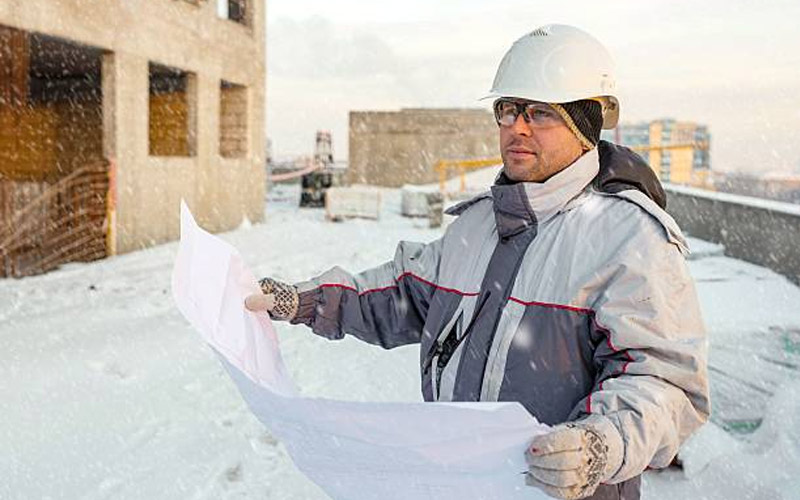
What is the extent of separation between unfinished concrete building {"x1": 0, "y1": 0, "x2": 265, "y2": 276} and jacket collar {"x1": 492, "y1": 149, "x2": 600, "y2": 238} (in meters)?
10.7

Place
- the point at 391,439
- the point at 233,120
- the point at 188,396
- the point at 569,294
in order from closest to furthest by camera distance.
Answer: the point at 391,439 < the point at 569,294 < the point at 188,396 < the point at 233,120

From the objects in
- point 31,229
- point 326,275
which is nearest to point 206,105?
point 31,229

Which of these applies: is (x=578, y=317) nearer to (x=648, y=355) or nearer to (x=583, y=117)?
(x=648, y=355)

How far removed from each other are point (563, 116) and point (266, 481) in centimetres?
286

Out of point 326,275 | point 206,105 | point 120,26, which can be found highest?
point 120,26

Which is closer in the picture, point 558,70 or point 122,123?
point 558,70

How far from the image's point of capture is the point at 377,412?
1.72m

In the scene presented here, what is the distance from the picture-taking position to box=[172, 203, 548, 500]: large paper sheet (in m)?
1.67

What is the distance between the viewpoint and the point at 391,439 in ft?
5.75

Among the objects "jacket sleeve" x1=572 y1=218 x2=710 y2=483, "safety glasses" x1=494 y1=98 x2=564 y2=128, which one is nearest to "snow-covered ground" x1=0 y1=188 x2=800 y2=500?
"jacket sleeve" x1=572 y1=218 x2=710 y2=483

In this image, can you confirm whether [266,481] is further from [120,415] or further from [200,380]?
[200,380]

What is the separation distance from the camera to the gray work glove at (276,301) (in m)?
2.42

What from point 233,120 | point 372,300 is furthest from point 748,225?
point 233,120

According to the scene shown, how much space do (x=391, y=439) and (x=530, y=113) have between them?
0.94 metres
